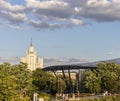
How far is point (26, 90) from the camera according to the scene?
8175 cm

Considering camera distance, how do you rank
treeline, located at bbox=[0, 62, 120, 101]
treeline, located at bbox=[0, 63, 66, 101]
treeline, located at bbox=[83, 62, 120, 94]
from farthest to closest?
→ 1. treeline, located at bbox=[83, 62, 120, 94]
2. treeline, located at bbox=[0, 62, 120, 101]
3. treeline, located at bbox=[0, 63, 66, 101]

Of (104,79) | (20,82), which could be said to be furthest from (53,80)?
(20,82)

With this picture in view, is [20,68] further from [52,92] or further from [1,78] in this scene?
[1,78]

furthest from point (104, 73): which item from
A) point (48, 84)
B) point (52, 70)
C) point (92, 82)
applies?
point (52, 70)

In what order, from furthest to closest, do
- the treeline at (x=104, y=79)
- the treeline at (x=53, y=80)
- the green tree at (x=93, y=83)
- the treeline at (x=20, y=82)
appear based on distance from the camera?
the green tree at (x=93, y=83) → the treeline at (x=104, y=79) → the treeline at (x=53, y=80) → the treeline at (x=20, y=82)

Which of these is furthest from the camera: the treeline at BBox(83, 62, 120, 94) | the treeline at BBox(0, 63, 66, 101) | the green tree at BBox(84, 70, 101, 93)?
the green tree at BBox(84, 70, 101, 93)

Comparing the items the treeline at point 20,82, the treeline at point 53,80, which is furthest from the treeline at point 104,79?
the treeline at point 20,82

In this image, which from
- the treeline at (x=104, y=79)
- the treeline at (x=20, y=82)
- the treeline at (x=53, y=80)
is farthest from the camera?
the treeline at (x=104, y=79)

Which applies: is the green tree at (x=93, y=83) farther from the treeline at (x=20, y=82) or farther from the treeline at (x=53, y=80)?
the treeline at (x=20, y=82)

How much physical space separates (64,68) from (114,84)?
37.1 metres

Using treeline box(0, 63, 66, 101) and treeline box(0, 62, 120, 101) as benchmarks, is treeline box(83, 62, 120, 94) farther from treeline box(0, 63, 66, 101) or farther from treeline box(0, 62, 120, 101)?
treeline box(0, 63, 66, 101)

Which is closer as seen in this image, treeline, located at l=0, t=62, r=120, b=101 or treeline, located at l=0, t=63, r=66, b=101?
treeline, located at l=0, t=63, r=66, b=101

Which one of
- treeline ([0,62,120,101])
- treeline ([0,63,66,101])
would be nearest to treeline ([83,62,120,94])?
treeline ([0,62,120,101])

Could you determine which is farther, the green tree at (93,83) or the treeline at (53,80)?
the green tree at (93,83)
